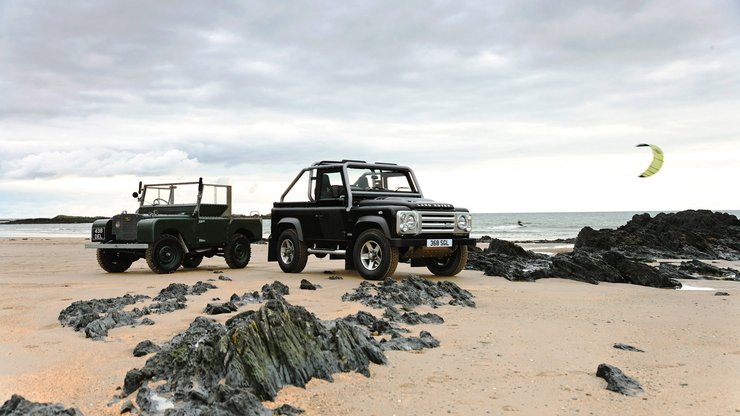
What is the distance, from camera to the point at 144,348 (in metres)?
5.14

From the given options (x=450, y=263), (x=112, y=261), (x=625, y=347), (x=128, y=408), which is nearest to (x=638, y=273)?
(x=450, y=263)

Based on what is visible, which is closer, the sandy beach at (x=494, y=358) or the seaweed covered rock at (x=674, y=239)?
the sandy beach at (x=494, y=358)

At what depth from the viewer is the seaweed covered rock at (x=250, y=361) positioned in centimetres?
379

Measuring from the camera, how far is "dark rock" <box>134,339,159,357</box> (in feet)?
16.6

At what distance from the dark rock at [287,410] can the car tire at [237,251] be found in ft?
36.5

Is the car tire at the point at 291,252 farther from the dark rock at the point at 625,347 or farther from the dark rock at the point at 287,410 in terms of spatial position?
the dark rock at the point at 287,410

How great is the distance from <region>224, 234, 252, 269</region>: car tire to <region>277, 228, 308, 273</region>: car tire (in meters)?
1.54

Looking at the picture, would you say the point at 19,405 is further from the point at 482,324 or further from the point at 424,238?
the point at 424,238

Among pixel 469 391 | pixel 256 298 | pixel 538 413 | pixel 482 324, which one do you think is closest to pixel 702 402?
pixel 538 413

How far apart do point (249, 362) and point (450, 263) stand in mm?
8755

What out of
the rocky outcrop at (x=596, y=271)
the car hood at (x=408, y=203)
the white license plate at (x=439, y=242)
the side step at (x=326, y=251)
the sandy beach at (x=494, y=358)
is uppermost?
the car hood at (x=408, y=203)

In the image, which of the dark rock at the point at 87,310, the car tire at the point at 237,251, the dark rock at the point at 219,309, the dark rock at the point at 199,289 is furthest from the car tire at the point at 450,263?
the dark rock at the point at 87,310

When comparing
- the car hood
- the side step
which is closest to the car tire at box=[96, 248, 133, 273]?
the side step

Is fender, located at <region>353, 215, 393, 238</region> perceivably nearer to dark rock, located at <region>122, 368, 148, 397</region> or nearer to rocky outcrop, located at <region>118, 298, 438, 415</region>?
rocky outcrop, located at <region>118, 298, 438, 415</region>
